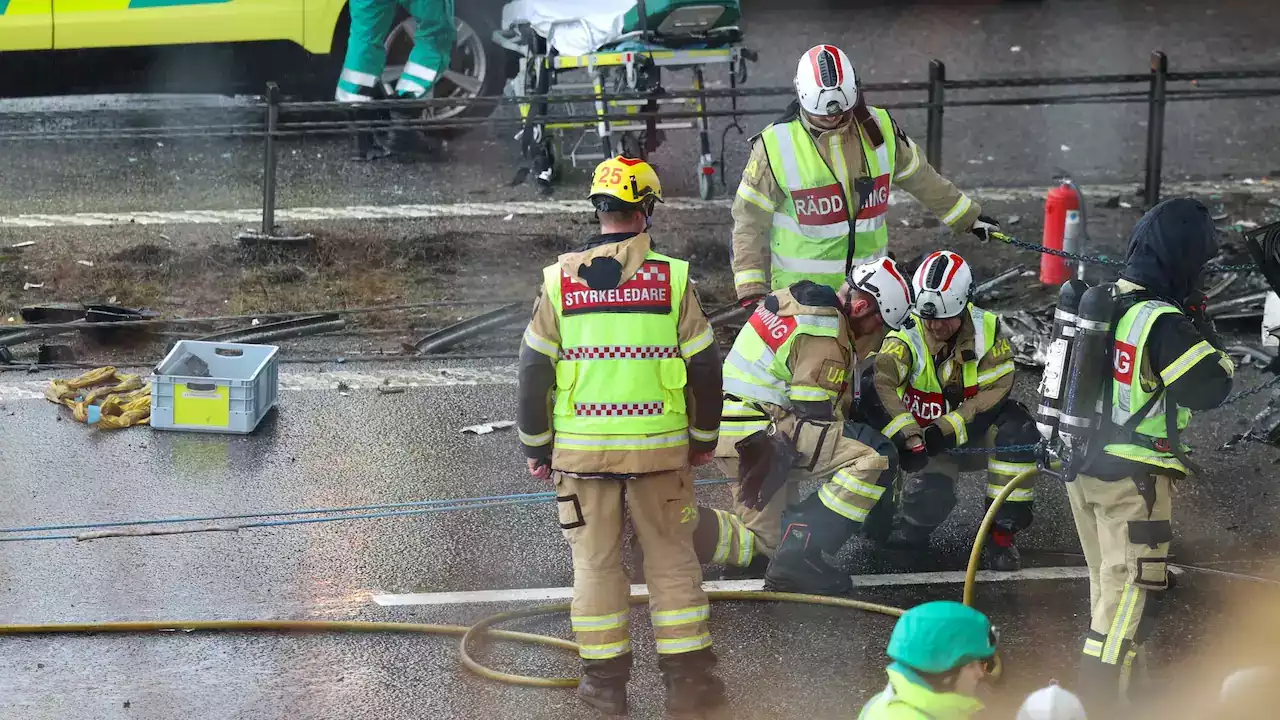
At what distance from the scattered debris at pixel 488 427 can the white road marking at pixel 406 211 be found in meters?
3.70

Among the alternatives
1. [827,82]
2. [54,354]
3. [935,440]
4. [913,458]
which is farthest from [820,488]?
[54,354]

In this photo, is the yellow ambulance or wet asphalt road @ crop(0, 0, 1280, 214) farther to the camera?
the yellow ambulance

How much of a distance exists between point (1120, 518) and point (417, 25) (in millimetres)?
8742

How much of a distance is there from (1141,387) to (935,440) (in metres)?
1.67

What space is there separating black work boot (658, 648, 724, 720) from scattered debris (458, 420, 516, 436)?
3140 millimetres

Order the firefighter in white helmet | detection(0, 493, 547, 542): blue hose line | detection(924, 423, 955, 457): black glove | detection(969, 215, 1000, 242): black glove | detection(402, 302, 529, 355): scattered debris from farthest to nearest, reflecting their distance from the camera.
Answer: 1. detection(402, 302, 529, 355): scattered debris
2. detection(969, 215, 1000, 242): black glove
3. the firefighter in white helmet
4. detection(0, 493, 547, 542): blue hose line
5. detection(924, 423, 955, 457): black glove

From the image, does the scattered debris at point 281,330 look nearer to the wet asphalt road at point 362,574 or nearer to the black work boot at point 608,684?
the wet asphalt road at point 362,574

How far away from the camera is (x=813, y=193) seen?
7.36 metres

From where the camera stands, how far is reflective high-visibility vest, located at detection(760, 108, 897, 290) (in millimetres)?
7363

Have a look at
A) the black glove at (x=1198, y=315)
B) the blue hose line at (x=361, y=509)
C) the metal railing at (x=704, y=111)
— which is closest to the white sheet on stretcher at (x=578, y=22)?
the metal railing at (x=704, y=111)

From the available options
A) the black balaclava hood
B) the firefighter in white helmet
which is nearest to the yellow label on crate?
the firefighter in white helmet

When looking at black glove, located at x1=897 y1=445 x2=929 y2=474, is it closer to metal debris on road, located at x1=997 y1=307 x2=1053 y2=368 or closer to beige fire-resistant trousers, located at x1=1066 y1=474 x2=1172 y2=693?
beige fire-resistant trousers, located at x1=1066 y1=474 x2=1172 y2=693

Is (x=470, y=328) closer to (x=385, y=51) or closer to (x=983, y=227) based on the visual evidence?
(x=983, y=227)

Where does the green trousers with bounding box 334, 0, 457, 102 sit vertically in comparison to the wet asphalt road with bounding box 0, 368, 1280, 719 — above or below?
above
